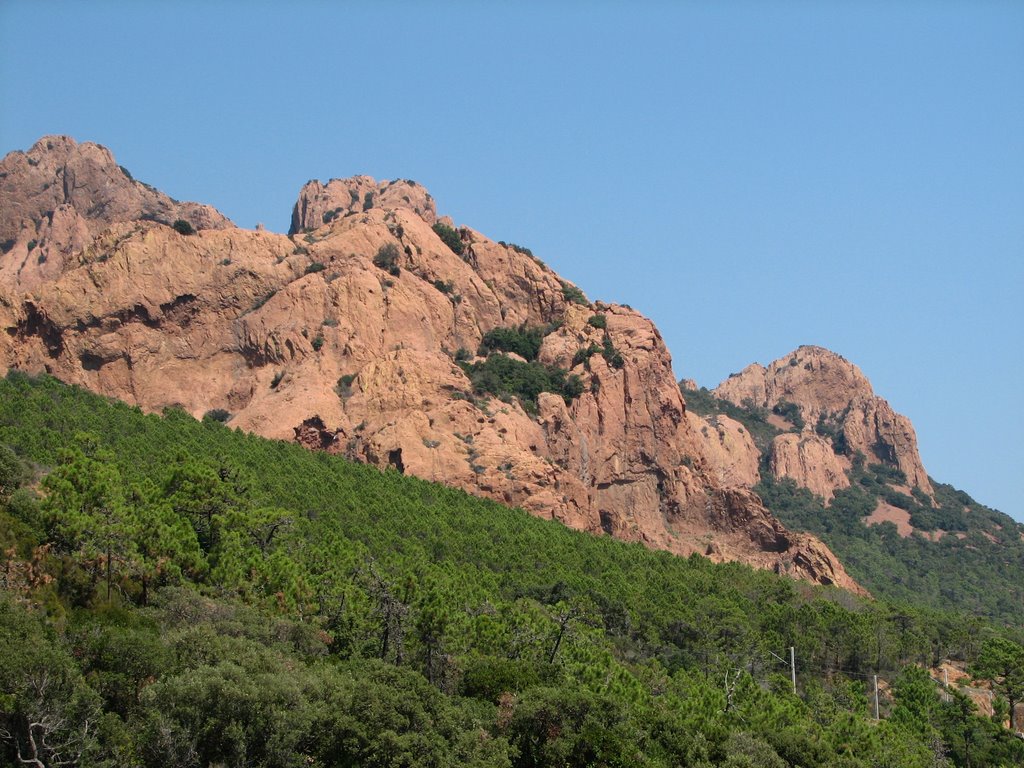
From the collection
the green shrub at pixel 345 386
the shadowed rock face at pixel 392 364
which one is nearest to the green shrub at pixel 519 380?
the shadowed rock face at pixel 392 364

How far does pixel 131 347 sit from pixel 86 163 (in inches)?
2605

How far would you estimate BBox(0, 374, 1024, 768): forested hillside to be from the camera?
36375 millimetres

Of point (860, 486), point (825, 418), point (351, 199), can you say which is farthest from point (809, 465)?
point (351, 199)

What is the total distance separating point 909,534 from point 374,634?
379 ft

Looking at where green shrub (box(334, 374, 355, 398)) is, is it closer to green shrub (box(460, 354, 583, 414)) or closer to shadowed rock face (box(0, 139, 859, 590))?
shadowed rock face (box(0, 139, 859, 590))

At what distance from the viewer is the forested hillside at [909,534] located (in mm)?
124938

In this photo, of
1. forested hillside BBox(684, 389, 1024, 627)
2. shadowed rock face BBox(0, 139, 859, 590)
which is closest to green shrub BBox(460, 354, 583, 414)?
shadowed rock face BBox(0, 139, 859, 590)

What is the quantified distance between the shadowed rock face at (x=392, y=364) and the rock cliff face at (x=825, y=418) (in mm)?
61149

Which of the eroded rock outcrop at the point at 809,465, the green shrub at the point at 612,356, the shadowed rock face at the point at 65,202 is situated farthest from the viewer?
the eroded rock outcrop at the point at 809,465

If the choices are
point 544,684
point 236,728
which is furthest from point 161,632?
point 544,684

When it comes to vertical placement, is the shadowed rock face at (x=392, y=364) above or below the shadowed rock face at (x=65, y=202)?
below

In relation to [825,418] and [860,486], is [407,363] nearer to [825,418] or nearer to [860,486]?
[860,486]

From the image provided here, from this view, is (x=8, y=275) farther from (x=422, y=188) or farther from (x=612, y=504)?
(x=612, y=504)

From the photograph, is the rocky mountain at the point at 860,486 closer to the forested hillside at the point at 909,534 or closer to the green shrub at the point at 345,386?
the forested hillside at the point at 909,534
